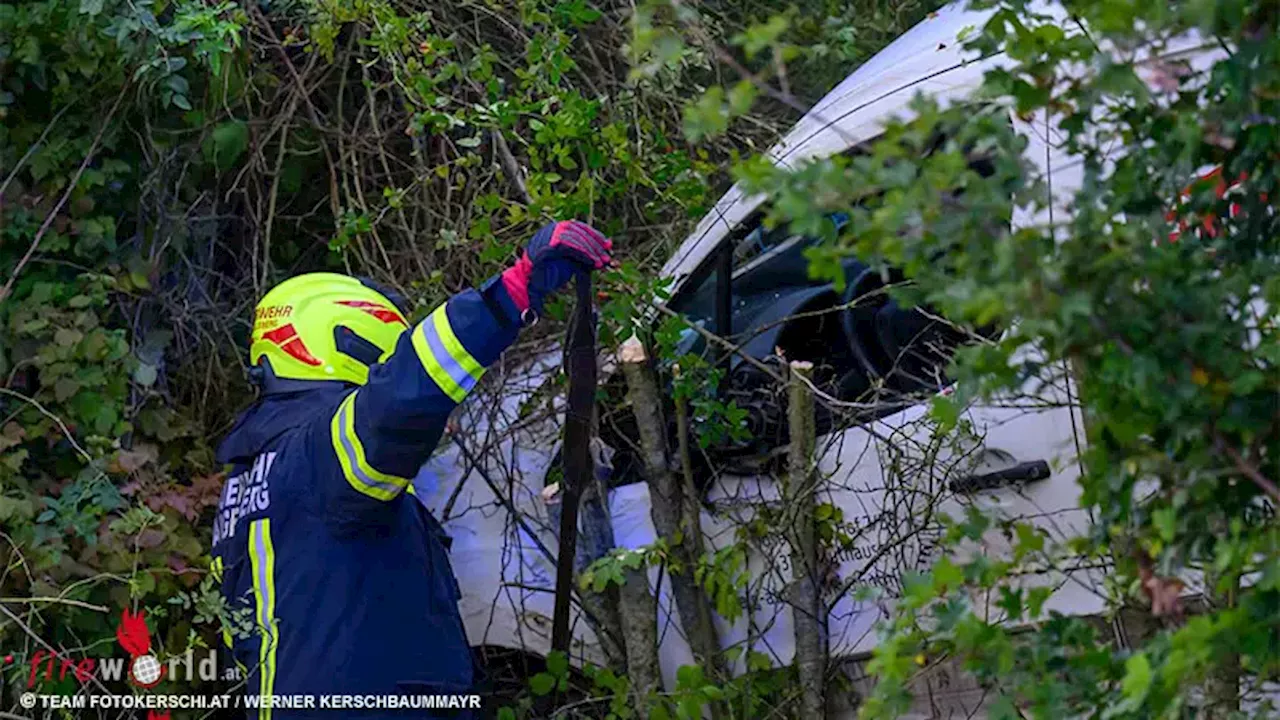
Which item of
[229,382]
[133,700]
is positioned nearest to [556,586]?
[133,700]

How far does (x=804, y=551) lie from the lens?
152 inches

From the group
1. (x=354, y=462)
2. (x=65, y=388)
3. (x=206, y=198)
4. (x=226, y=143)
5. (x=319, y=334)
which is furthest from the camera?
(x=206, y=198)

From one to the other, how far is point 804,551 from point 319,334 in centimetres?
128

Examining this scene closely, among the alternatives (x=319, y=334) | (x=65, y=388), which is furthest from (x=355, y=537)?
(x=65, y=388)

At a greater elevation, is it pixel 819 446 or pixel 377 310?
pixel 377 310

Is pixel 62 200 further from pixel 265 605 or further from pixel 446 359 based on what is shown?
pixel 446 359

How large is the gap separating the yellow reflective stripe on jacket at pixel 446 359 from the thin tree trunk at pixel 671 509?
629 mm

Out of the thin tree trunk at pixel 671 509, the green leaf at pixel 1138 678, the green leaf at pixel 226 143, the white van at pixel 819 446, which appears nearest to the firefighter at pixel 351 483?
the white van at pixel 819 446

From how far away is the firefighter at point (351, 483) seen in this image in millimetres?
3580

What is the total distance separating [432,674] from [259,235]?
2.07 meters

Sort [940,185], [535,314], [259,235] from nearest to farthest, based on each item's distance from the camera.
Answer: [940,185] < [535,314] < [259,235]

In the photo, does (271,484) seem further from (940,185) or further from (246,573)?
(940,185)

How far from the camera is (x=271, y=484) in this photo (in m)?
3.91

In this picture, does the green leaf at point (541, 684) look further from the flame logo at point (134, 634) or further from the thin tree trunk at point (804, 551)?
the flame logo at point (134, 634)
